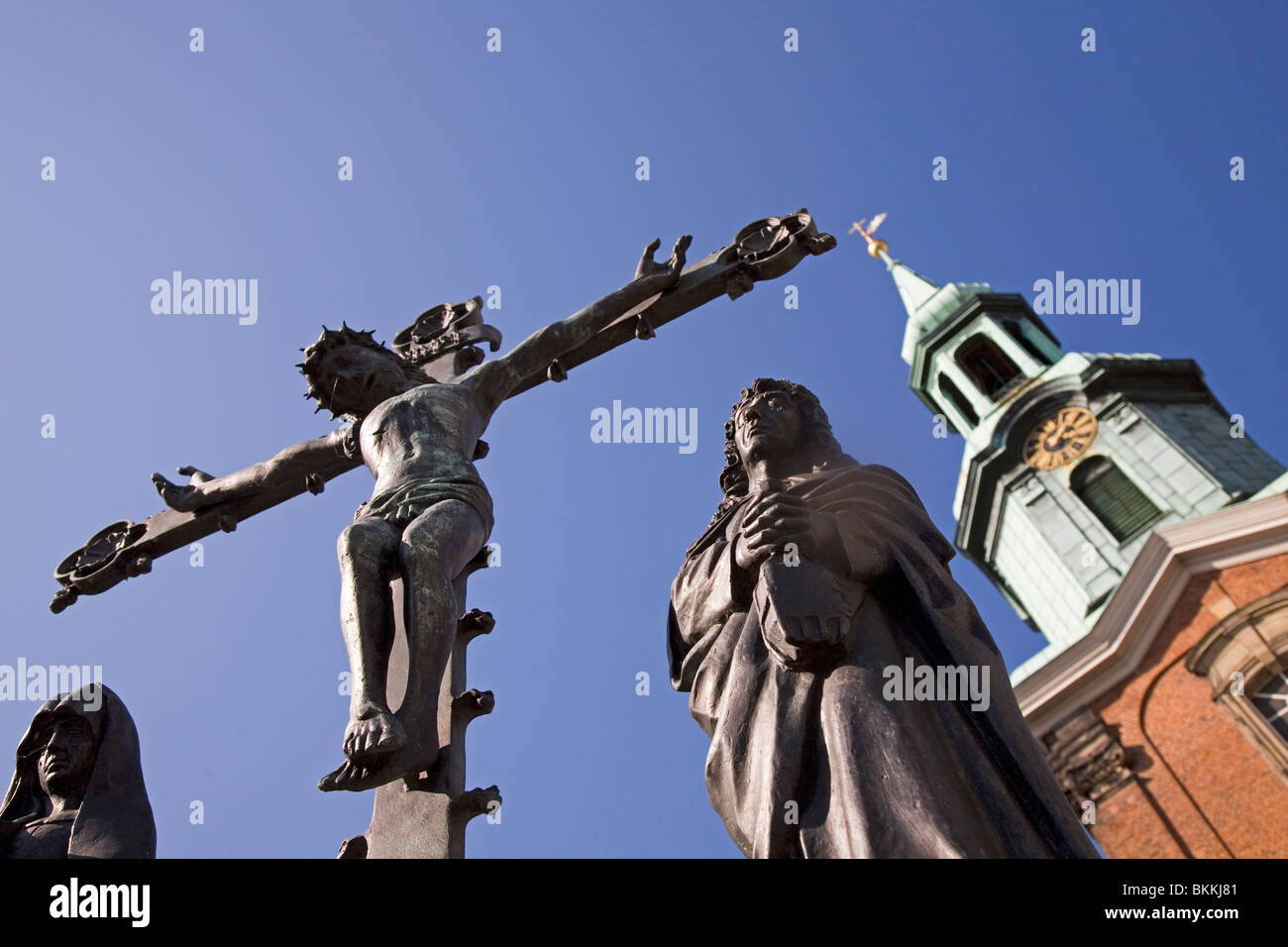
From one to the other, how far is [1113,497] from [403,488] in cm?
3025

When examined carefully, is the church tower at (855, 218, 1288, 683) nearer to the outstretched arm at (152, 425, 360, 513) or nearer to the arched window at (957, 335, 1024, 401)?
the arched window at (957, 335, 1024, 401)

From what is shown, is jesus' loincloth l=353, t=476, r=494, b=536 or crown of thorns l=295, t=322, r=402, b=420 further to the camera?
→ crown of thorns l=295, t=322, r=402, b=420

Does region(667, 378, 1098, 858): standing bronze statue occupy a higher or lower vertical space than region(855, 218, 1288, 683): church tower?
lower

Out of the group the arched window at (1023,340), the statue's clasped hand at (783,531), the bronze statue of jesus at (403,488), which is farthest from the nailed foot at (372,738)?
the arched window at (1023,340)

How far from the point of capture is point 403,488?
4.45m

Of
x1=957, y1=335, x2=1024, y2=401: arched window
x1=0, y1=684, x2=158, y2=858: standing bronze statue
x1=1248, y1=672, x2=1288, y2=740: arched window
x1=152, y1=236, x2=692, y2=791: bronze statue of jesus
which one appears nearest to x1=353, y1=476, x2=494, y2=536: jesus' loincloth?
x1=152, y1=236, x2=692, y2=791: bronze statue of jesus

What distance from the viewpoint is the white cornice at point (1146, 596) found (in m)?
23.7

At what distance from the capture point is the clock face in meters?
32.8

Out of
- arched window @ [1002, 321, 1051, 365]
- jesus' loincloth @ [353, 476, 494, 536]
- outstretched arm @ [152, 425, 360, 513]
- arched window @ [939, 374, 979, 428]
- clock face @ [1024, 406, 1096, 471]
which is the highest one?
arched window @ [1002, 321, 1051, 365]

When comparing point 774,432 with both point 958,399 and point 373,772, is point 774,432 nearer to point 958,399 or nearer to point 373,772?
point 373,772

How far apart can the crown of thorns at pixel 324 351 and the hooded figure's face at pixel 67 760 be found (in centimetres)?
204

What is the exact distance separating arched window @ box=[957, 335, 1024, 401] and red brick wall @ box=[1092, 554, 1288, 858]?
51.6 ft
